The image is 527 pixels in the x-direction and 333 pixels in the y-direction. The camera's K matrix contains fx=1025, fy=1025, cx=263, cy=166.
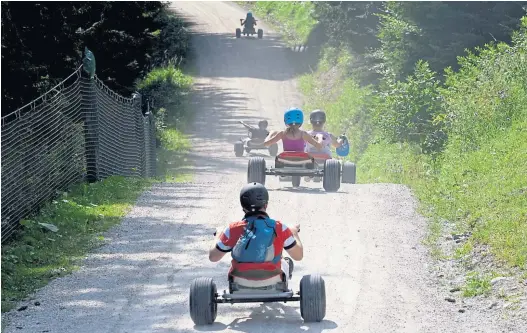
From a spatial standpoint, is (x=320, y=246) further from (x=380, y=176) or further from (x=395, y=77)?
(x=395, y=77)

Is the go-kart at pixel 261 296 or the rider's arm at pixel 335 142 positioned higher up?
the rider's arm at pixel 335 142

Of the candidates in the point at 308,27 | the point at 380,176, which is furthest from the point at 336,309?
the point at 308,27

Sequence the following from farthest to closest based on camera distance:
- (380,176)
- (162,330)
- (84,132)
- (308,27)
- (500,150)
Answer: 1. (308,27)
2. (380,176)
3. (84,132)
4. (500,150)
5. (162,330)

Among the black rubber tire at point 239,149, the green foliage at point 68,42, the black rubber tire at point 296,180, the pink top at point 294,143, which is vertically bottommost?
the black rubber tire at point 239,149

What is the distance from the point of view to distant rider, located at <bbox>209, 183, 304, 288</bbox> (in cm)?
978

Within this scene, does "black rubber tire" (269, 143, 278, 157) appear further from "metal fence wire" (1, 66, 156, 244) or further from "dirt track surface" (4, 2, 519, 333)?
"dirt track surface" (4, 2, 519, 333)

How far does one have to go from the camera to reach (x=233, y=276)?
32.7 feet

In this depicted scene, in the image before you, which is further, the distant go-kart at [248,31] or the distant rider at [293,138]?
the distant go-kart at [248,31]

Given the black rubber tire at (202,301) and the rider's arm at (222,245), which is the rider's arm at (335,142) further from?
the black rubber tire at (202,301)

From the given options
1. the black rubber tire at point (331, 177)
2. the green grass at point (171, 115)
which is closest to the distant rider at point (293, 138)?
the black rubber tire at point (331, 177)

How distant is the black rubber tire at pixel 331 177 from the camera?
60.7 ft

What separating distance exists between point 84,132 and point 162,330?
1028 cm

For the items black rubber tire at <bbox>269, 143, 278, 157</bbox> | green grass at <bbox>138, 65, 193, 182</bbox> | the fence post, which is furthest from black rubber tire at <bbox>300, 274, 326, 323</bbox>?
black rubber tire at <bbox>269, 143, 278, 157</bbox>

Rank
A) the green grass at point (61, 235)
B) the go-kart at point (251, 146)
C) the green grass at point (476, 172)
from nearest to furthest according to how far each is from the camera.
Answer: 1. the green grass at point (61, 235)
2. the green grass at point (476, 172)
3. the go-kart at point (251, 146)
